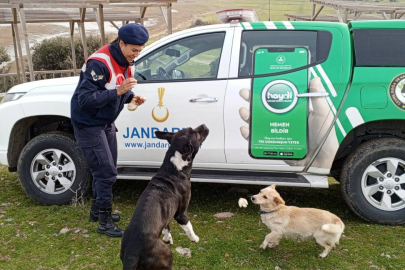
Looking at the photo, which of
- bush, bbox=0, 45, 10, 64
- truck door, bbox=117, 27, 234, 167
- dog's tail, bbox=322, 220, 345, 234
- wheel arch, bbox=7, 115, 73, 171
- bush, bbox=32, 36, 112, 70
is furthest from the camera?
bush, bbox=0, 45, 10, 64

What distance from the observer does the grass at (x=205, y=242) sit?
3283 millimetres

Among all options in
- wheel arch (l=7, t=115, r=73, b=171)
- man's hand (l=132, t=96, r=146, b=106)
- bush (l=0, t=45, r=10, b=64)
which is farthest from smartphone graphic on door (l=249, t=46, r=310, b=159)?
bush (l=0, t=45, r=10, b=64)

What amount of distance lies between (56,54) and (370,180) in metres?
15.9

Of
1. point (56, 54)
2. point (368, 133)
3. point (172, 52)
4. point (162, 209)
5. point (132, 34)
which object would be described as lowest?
point (162, 209)

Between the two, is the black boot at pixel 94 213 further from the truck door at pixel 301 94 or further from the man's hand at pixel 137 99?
the truck door at pixel 301 94

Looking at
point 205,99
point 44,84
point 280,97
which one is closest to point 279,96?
point 280,97

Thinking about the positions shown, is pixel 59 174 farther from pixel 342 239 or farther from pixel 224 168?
pixel 342 239

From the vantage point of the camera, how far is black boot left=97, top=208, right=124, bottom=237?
375cm

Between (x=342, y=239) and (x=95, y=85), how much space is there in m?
2.67

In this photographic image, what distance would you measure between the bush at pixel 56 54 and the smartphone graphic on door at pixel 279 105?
14230mm

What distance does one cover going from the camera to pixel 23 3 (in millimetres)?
8008

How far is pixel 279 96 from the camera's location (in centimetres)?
381

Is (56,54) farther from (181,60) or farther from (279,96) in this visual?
(279,96)

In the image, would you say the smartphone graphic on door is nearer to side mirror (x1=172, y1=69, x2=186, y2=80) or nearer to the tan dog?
the tan dog
